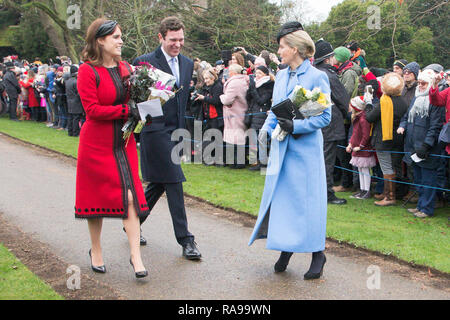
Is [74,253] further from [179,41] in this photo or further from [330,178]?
[330,178]

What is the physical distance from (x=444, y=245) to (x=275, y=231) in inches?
95.7

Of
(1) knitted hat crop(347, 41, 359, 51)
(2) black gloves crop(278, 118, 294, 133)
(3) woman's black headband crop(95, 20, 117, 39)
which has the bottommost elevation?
(2) black gloves crop(278, 118, 294, 133)

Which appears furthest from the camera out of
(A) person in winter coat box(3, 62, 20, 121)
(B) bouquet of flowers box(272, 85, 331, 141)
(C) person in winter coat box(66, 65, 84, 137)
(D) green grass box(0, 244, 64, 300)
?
(A) person in winter coat box(3, 62, 20, 121)

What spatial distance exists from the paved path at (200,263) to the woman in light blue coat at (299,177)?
1.36 feet

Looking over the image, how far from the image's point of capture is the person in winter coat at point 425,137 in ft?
25.2

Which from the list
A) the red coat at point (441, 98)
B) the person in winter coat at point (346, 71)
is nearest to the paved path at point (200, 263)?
the red coat at point (441, 98)

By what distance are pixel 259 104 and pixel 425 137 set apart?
4219 millimetres

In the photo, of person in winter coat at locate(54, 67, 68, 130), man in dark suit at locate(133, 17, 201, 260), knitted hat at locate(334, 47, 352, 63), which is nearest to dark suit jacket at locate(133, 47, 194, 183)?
man in dark suit at locate(133, 17, 201, 260)

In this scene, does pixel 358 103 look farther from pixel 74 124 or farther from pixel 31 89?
pixel 31 89

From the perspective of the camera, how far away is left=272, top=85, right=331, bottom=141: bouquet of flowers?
4965mm

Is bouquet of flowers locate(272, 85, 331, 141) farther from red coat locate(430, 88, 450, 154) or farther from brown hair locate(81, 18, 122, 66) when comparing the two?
red coat locate(430, 88, 450, 154)

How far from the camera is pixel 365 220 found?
24.5ft
